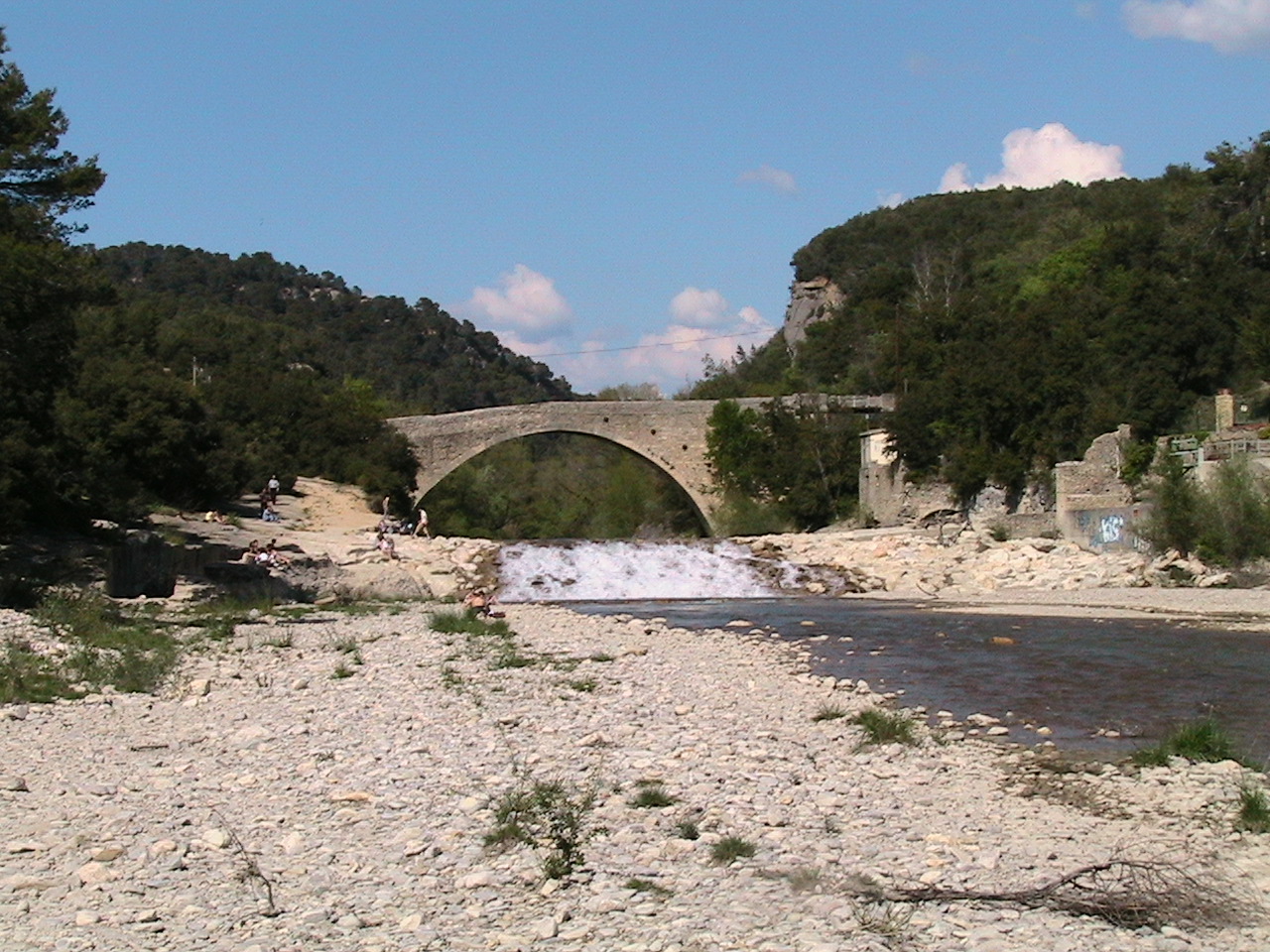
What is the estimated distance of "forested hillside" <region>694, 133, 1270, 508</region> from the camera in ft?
116

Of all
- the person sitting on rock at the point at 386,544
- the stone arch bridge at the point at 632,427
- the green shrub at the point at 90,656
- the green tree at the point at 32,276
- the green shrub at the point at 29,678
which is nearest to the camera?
the green shrub at the point at 29,678

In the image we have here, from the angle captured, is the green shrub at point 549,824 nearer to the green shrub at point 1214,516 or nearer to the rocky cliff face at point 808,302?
the green shrub at point 1214,516

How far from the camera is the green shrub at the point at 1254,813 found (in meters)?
6.92

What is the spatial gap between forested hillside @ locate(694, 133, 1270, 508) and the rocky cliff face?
1368 centimetres

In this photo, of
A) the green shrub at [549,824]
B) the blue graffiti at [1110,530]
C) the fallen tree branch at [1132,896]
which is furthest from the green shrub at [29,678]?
the blue graffiti at [1110,530]

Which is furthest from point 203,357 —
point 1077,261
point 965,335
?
point 1077,261

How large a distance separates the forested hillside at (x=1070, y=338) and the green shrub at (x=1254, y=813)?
27.5 metres

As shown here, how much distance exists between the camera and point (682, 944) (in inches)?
206

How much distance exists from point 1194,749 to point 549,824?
4501 mm

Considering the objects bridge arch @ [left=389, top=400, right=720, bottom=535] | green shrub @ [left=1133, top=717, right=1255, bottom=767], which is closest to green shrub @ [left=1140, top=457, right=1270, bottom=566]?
green shrub @ [left=1133, top=717, right=1255, bottom=767]

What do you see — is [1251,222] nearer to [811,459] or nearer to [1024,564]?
[811,459]

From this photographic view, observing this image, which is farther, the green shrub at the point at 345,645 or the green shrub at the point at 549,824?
the green shrub at the point at 345,645

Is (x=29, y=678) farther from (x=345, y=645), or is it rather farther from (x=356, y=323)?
(x=356, y=323)

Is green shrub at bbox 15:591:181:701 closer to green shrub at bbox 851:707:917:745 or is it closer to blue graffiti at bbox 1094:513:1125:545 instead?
green shrub at bbox 851:707:917:745
